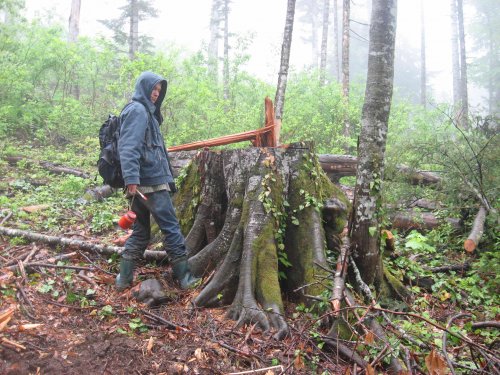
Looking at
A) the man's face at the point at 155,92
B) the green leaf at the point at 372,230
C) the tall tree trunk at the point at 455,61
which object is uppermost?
the tall tree trunk at the point at 455,61

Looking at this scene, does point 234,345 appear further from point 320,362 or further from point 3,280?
point 3,280

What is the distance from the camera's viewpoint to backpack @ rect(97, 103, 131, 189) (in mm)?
4593

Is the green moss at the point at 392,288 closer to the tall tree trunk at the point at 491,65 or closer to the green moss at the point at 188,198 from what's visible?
the green moss at the point at 188,198

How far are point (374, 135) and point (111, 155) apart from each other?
3.07 metres

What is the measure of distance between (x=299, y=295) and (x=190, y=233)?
67.0 inches

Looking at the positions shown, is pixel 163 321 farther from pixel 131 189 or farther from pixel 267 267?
pixel 131 189

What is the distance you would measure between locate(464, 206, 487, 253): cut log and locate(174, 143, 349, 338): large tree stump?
74.0 inches

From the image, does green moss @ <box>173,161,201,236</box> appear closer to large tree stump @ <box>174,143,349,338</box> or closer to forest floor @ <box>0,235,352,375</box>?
large tree stump @ <box>174,143,349,338</box>

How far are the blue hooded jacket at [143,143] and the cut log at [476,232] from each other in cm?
423

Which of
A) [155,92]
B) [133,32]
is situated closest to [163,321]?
[155,92]

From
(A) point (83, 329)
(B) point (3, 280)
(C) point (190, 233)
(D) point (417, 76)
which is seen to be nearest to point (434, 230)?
(C) point (190, 233)

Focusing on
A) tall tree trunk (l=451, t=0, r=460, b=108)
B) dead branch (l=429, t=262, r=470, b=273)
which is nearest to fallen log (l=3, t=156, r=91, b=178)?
dead branch (l=429, t=262, r=470, b=273)

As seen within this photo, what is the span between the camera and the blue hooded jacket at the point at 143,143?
430 centimetres

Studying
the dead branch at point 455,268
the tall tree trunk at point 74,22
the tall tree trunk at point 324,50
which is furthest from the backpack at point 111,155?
the tall tree trunk at point 74,22
